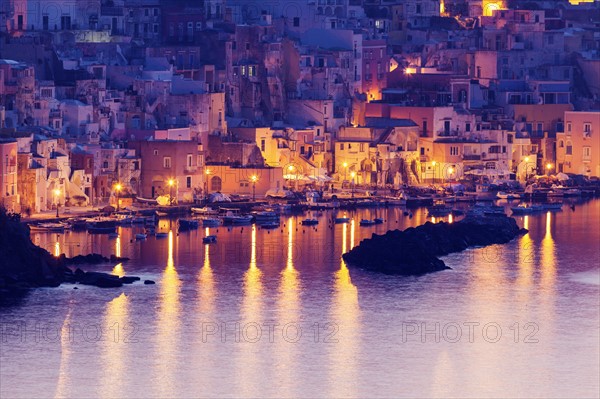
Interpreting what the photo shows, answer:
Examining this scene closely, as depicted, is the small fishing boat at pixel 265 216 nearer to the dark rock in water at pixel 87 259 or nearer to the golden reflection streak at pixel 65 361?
the dark rock in water at pixel 87 259

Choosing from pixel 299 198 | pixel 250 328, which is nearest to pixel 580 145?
pixel 299 198

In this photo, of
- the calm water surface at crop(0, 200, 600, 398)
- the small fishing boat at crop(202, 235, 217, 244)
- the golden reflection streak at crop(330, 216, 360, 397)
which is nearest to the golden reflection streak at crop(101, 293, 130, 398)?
the calm water surface at crop(0, 200, 600, 398)

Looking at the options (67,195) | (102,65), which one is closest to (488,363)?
(67,195)

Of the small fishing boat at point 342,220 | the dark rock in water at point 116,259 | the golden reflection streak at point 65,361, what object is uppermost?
the small fishing boat at point 342,220

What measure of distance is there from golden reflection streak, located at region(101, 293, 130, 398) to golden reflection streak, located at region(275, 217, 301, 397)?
2.64m

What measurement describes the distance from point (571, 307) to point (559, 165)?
76.9ft

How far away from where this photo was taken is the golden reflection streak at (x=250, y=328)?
51.2m

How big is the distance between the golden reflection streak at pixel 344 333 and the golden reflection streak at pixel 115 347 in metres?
3.49

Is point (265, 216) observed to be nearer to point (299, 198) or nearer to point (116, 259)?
point (299, 198)

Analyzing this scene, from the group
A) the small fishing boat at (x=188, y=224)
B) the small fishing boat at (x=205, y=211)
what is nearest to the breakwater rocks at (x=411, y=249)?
the small fishing boat at (x=188, y=224)

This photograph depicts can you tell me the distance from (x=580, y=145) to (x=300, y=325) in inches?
1055

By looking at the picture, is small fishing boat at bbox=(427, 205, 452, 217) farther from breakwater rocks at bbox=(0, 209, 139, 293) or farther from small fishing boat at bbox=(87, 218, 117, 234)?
breakwater rocks at bbox=(0, 209, 139, 293)

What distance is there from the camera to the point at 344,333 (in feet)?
183

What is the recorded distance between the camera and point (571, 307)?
59.1m
